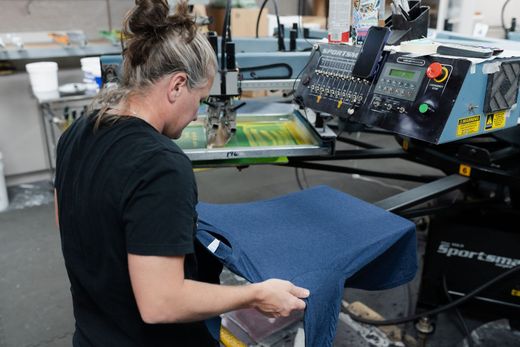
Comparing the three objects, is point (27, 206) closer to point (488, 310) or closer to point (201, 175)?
point (201, 175)

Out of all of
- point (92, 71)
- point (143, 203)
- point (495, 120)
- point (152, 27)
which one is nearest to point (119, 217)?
point (143, 203)

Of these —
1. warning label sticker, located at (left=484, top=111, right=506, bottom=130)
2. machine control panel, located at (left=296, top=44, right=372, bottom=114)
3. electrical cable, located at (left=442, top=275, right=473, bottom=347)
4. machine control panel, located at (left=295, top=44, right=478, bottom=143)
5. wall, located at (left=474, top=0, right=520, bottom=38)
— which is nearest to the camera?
machine control panel, located at (left=295, top=44, right=478, bottom=143)

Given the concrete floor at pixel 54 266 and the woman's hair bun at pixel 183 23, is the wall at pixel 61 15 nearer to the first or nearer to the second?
the concrete floor at pixel 54 266

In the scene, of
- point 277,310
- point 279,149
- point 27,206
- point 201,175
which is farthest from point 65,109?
point 277,310

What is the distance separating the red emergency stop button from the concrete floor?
1.19 meters

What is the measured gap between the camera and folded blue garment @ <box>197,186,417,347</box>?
1003 millimetres

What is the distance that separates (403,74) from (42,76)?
2398 millimetres

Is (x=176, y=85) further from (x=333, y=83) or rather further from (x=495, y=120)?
(x=495, y=120)

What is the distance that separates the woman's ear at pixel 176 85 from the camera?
897mm

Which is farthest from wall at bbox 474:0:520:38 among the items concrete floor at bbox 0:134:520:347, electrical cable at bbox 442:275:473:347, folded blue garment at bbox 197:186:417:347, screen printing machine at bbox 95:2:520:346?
folded blue garment at bbox 197:186:417:347

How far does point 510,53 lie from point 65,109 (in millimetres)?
2685

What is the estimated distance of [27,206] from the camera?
3137 mm

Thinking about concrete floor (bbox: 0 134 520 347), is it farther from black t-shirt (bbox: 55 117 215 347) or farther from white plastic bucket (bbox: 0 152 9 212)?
black t-shirt (bbox: 55 117 215 347)

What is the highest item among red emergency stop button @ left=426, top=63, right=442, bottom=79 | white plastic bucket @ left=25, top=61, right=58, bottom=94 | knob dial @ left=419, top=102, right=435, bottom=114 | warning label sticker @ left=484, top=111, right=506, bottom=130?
red emergency stop button @ left=426, top=63, right=442, bottom=79
